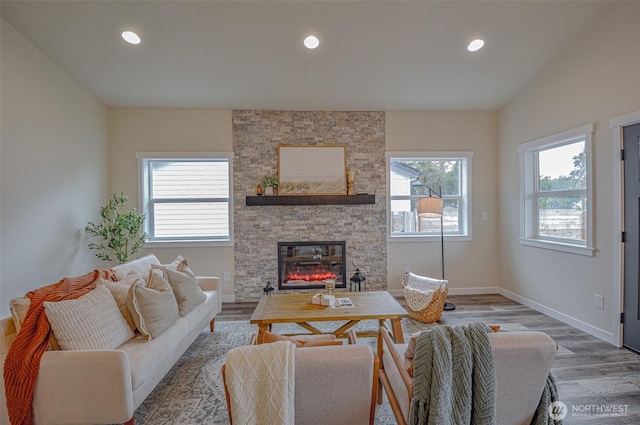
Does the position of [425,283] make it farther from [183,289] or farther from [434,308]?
[183,289]

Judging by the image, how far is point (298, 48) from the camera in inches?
128

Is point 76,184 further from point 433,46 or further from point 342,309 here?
point 433,46

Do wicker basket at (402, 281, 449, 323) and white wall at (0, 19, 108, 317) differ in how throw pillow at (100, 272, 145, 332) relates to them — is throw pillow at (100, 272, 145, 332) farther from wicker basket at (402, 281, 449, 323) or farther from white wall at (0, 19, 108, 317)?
wicker basket at (402, 281, 449, 323)

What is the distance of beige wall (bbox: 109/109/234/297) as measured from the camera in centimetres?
420

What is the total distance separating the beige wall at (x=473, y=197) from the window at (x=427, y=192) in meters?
0.14

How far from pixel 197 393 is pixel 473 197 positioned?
421cm

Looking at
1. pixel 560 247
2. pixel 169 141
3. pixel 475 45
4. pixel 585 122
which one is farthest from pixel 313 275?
pixel 585 122

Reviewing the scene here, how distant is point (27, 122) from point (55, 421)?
2.69 m

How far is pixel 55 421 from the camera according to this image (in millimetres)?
1629

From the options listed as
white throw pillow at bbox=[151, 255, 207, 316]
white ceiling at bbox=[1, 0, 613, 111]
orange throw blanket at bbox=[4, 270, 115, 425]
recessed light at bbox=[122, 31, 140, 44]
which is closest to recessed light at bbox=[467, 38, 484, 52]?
white ceiling at bbox=[1, 0, 613, 111]

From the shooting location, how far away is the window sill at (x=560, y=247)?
10.2 feet

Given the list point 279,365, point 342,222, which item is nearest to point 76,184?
point 342,222

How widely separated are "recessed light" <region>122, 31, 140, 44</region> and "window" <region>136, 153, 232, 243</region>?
5.28 ft

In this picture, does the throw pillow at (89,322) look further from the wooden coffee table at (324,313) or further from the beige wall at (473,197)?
the beige wall at (473,197)
